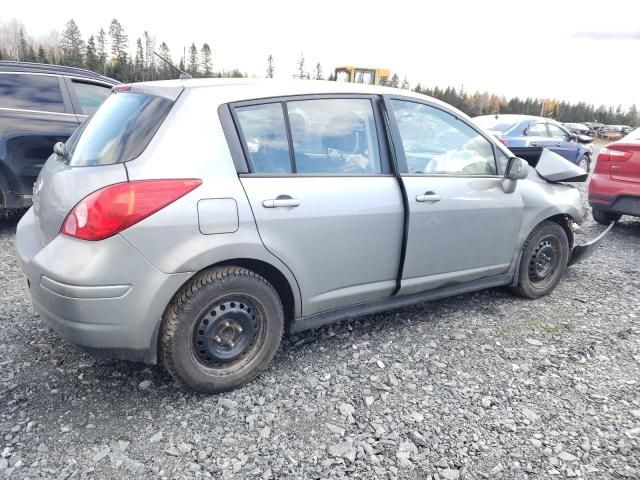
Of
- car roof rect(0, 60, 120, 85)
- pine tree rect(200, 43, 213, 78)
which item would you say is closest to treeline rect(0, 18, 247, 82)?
pine tree rect(200, 43, 213, 78)

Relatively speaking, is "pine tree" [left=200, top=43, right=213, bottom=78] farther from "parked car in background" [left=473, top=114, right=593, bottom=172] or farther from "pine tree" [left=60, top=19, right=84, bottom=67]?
"parked car in background" [left=473, top=114, right=593, bottom=172]

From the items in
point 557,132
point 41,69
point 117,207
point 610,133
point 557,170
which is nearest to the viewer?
point 117,207

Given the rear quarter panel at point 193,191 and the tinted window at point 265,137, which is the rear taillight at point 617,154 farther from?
the rear quarter panel at point 193,191

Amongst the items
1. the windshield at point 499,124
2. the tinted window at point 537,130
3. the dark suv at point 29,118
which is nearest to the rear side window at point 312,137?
the dark suv at point 29,118

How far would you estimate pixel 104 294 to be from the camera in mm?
2348

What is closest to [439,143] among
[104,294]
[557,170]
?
[557,170]

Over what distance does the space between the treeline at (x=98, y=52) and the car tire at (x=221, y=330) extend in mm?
43946

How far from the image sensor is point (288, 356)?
3.26 metres

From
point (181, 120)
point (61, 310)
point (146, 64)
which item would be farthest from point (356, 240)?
point (146, 64)

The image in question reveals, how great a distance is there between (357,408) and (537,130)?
11193mm

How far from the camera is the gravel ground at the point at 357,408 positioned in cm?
231

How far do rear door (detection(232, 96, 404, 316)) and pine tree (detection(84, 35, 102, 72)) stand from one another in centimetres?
5099

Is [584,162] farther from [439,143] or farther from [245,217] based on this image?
[245,217]

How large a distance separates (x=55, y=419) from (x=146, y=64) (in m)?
50.3
